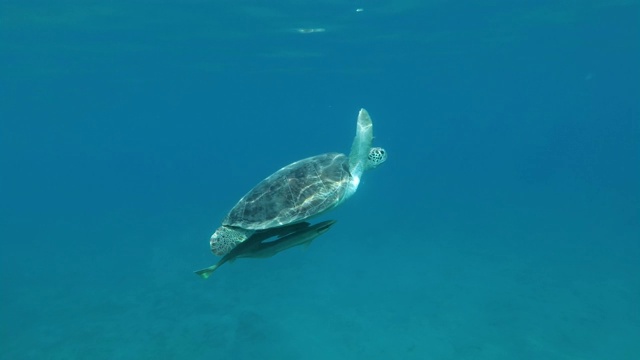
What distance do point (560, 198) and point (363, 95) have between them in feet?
133

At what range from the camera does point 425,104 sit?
3295 inches

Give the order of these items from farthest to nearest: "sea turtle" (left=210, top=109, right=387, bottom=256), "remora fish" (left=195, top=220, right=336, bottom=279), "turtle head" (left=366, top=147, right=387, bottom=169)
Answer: "turtle head" (left=366, top=147, right=387, bottom=169), "sea turtle" (left=210, top=109, right=387, bottom=256), "remora fish" (left=195, top=220, right=336, bottom=279)

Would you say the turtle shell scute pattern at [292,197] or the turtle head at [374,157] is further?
the turtle head at [374,157]

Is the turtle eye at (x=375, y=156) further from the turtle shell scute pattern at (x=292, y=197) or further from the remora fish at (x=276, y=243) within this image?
the remora fish at (x=276, y=243)

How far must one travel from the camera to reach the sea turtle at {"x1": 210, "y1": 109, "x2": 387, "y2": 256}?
588 centimetres

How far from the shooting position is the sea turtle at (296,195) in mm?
5883

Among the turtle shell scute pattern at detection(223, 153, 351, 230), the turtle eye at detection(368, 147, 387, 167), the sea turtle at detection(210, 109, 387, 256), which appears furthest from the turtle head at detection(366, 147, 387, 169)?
the turtle shell scute pattern at detection(223, 153, 351, 230)

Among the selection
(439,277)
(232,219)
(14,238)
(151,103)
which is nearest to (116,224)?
(14,238)

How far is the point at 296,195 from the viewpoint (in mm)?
6277

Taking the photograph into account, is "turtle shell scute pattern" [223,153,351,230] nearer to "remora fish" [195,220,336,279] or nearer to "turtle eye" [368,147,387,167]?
"remora fish" [195,220,336,279]

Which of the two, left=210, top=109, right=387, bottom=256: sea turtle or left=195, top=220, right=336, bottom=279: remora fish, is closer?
left=195, top=220, right=336, bottom=279: remora fish

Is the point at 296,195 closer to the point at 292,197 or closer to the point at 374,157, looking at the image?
the point at 292,197

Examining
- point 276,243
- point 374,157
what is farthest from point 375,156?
point 276,243

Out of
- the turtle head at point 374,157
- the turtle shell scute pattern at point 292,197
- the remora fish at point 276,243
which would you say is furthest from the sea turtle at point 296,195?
the turtle head at point 374,157
